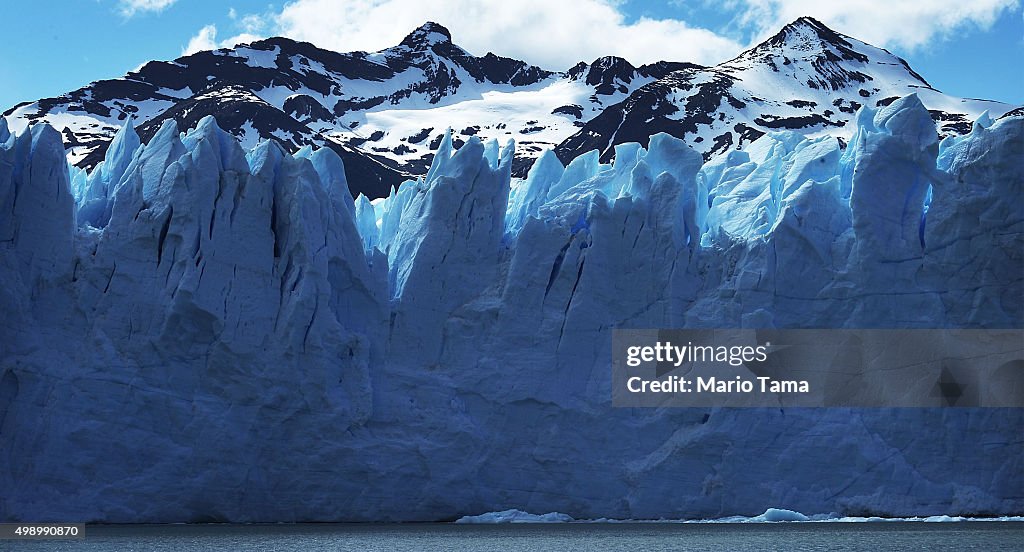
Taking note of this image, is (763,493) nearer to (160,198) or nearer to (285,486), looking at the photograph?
(285,486)

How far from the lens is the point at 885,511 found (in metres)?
30.4

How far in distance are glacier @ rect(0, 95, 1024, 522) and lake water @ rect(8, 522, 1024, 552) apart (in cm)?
57

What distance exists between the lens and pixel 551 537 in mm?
27547

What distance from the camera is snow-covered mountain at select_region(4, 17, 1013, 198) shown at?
245ft

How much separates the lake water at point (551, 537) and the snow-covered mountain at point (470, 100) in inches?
1557

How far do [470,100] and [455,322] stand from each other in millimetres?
64748

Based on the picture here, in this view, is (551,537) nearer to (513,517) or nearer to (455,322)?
(513,517)

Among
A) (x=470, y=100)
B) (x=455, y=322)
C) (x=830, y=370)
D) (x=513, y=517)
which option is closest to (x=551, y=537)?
(x=513, y=517)

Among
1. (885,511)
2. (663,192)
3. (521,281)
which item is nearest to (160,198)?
(521,281)

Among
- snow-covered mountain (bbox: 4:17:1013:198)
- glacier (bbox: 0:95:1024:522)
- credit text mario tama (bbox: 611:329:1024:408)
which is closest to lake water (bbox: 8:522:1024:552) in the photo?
glacier (bbox: 0:95:1024:522)

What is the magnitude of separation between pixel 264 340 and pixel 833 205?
46.9 feet

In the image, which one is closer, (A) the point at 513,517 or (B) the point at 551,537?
(B) the point at 551,537

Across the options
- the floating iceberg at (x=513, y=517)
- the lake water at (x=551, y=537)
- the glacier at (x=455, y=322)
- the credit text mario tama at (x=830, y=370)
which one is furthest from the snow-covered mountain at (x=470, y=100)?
the lake water at (x=551, y=537)

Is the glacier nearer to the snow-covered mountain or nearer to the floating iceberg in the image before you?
the floating iceberg
